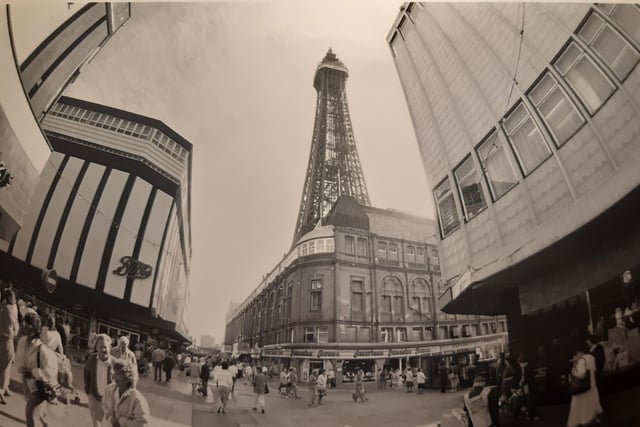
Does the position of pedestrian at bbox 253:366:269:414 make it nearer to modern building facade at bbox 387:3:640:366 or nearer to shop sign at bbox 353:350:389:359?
shop sign at bbox 353:350:389:359

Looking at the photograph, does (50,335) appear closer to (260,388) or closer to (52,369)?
(52,369)

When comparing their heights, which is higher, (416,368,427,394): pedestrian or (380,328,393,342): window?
(380,328,393,342): window

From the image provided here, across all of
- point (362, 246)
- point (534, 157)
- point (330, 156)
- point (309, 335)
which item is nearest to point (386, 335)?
point (309, 335)

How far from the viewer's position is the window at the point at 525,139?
2.79 m

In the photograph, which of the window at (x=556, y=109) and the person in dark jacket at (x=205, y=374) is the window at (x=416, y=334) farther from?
the window at (x=556, y=109)

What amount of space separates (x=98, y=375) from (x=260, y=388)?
1212mm

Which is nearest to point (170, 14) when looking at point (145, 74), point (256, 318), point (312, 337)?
point (145, 74)

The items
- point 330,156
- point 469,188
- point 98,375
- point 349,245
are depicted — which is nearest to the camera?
point 98,375

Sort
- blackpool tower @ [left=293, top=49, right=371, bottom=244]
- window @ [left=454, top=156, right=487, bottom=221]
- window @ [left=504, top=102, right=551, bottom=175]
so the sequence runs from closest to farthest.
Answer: window @ [left=504, top=102, right=551, bottom=175] → blackpool tower @ [left=293, top=49, right=371, bottom=244] → window @ [left=454, top=156, right=487, bottom=221]

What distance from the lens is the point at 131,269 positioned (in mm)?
2498

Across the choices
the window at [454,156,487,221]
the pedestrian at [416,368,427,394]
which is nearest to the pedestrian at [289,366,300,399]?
the pedestrian at [416,368,427,394]

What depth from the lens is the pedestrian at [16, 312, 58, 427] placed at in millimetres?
2178

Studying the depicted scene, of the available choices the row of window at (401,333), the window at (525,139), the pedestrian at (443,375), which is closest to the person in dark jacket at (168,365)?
the row of window at (401,333)

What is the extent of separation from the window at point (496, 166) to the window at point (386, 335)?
5.64ft
